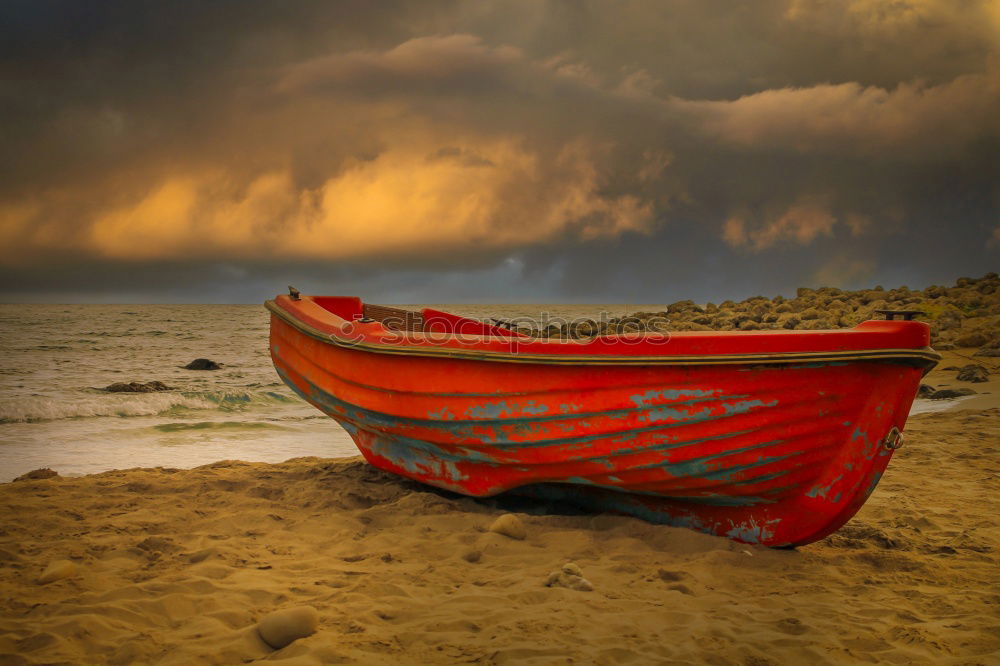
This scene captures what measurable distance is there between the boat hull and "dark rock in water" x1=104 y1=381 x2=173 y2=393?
852cm

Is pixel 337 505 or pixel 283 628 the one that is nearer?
pixel 283 628

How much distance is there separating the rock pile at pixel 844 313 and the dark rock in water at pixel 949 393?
7.58 ft

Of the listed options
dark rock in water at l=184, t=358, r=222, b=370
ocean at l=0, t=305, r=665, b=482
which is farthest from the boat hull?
dark rock in water at l=184, t=358, r=222, b=370

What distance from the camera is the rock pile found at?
12144 mm

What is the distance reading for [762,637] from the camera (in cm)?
244

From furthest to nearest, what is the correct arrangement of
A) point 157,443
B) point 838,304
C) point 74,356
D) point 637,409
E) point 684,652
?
point 74,356 < point 838,304 < point 157,443 < point 637,409 < point 684,652

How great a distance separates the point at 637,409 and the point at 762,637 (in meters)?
1.11

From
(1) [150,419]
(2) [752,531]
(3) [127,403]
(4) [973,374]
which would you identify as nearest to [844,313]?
(4) [973,374]

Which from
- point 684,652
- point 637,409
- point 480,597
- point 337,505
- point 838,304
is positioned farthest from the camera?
point 838,304

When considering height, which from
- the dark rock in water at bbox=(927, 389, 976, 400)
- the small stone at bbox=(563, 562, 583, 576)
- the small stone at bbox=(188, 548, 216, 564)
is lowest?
the small stone at bbox=(188, 548, 216, 564)

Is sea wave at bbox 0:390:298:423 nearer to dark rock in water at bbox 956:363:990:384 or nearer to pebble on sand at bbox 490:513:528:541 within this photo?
pebble on sand at bbox 490:513:528:541

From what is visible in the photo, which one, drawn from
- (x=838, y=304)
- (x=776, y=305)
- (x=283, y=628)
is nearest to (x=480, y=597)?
(x=283, y=628)

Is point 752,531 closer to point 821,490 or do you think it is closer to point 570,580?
point 821,490

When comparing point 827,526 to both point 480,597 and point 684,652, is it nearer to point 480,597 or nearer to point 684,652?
point 684,652
